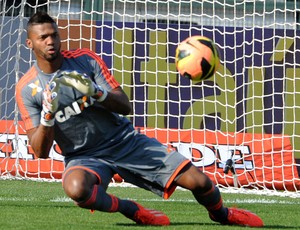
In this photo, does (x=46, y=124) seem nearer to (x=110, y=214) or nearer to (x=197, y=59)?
(x=197, y=59)

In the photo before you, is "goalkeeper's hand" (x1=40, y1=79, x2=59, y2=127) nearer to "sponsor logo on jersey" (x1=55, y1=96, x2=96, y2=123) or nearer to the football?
"sponsor logo on jersey" (x1=55, y1=96, x2=96, y2=123)

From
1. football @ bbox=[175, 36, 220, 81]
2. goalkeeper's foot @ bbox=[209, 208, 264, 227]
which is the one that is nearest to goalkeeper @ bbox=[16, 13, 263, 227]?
goalkeeper's foot @ bbox=[209, 208, 264, 227]

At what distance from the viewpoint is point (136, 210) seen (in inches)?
270

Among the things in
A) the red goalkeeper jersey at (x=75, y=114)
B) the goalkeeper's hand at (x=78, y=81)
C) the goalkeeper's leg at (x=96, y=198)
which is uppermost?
the goalkeeper's hand at (x=78, y=81)

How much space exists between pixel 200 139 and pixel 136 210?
17.1ft

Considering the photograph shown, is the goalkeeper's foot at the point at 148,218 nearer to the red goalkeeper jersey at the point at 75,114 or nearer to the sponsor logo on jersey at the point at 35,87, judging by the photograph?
the red goalkeeper jersey at the point at 75,114

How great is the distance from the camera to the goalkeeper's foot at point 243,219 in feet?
22.6

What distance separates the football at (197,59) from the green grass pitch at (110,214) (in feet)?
3.71

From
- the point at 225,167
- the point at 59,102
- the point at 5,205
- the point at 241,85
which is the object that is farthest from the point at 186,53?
the point at 241,85

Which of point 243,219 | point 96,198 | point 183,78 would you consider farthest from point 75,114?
point 183,78

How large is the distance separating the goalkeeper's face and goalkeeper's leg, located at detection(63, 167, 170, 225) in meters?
0.87

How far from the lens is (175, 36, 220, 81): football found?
6.50 m

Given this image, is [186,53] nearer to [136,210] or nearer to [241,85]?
[136,210]

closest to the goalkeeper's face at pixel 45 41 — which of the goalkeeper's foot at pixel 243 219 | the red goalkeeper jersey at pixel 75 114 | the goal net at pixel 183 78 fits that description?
the red goalkeeper jersey at pixel 75 114
